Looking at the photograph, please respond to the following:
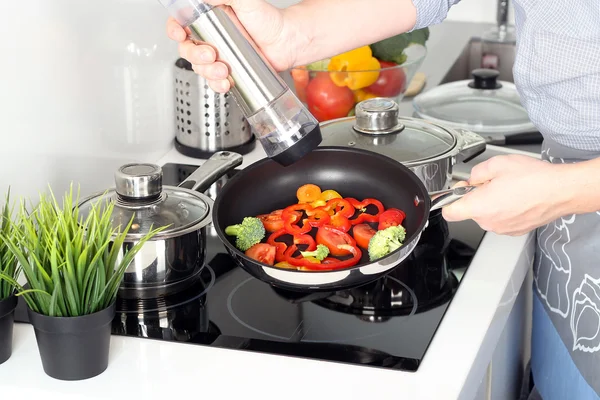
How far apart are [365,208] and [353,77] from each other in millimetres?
486

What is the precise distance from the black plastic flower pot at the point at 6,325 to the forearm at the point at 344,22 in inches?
22.8

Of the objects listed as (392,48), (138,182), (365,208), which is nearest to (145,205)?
(138,182)

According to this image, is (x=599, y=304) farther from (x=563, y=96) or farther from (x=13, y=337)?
(x=13, y=337)

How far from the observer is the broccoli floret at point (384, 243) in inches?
46.7

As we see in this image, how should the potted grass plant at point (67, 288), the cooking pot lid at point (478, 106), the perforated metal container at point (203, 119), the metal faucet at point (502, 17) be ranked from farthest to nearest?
the metal faucet at point (502, 17) < the cooking pot lid at point (478, 106) < the perforated metal container at point (203, 119) < the potted grass plant at point (67, 288)

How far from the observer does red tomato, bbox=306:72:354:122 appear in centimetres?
178

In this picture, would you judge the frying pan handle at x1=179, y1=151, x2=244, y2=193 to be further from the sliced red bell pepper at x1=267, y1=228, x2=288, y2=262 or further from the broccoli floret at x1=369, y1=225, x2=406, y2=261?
the broccoli floret at x1=369, y1=225, x2=406, y2=261

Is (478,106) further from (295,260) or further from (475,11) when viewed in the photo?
(295,260)

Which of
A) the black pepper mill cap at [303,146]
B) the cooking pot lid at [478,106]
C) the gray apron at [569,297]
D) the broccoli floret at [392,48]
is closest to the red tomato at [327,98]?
the broccoli floret at [392,48]

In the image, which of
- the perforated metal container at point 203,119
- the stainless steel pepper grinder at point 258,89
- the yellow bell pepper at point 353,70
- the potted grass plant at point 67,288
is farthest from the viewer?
the yellow bell pepper at point 353,70

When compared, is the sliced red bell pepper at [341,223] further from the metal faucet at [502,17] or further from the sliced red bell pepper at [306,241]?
the metal faucet at [502,17]

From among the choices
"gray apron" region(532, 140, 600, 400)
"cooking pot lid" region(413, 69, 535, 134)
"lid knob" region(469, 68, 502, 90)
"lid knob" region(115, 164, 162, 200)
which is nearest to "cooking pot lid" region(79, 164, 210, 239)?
"lid knob" region(115, 164, 162, 200)

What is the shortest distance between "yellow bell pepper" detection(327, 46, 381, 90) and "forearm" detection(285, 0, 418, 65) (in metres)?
0.37

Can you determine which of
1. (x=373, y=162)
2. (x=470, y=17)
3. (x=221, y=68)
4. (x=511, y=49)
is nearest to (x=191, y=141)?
(x=373, y=162)
